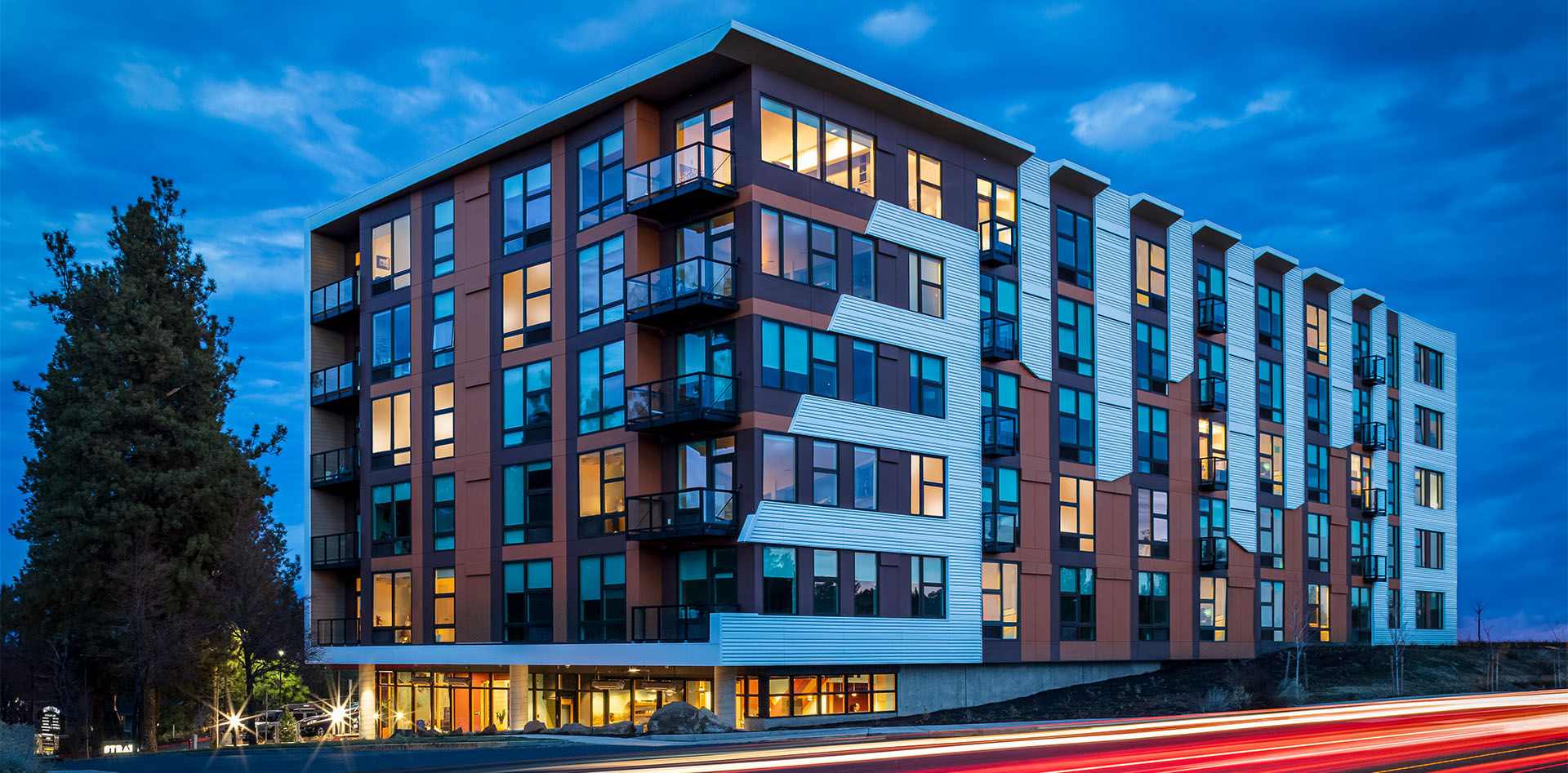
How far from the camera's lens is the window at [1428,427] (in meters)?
68.7

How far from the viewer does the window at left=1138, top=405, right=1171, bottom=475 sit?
49.6 metres

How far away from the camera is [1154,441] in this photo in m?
50.1

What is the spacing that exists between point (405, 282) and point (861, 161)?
16.8 meters

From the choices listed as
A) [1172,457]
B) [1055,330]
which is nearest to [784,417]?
[1055,330]

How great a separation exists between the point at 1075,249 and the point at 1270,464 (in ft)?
50.5

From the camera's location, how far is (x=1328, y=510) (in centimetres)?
5972

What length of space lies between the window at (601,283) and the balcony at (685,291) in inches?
55.1

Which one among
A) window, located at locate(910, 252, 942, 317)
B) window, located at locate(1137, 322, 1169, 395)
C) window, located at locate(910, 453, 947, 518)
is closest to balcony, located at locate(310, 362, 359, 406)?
window, located at locate(910, 252, 942, 317)

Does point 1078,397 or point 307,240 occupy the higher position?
point 307,240

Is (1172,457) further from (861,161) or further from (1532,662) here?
(1532,662)

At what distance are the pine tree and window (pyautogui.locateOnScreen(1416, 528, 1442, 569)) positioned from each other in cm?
5348

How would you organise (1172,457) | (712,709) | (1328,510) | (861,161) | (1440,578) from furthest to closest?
(1440,578)
(1328,510)
(1172,457)
(861,161)
(712,709)

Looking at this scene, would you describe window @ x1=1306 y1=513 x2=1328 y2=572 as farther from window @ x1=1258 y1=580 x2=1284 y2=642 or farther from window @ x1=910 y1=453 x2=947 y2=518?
window @ x1=910 y1=453 x2=947 y2=518

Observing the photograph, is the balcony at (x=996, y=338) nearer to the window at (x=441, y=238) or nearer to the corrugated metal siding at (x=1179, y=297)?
the corrugated metal siding at (x=1179, y=297)
